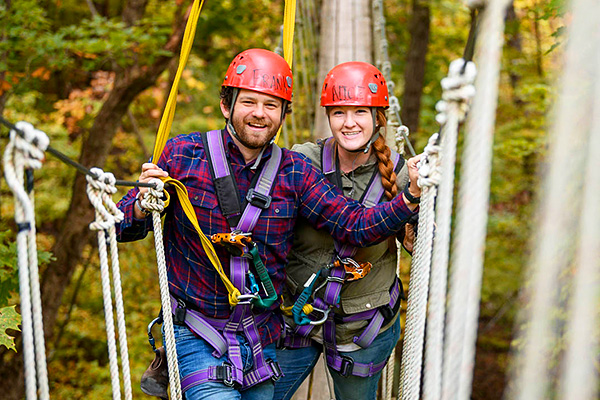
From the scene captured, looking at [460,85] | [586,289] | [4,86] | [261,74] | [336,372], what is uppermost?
[4,86]

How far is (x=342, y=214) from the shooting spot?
1.71m

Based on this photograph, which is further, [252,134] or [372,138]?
[372,138]

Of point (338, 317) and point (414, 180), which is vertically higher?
point (414, 180)

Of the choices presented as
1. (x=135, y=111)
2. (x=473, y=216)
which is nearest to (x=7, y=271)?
(x=473, y=216)

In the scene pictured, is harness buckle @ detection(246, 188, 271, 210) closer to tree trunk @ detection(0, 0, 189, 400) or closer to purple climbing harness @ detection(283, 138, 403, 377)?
purple climbing harness @ detection(283, 138, 403, 377)

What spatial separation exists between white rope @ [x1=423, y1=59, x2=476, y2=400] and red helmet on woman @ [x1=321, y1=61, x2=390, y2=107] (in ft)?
2.31

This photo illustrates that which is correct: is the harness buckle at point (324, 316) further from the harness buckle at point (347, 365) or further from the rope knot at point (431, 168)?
the rope knot at point (431, 168)

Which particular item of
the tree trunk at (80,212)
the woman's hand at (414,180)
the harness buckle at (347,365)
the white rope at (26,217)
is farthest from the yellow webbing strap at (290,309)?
the tree trunk at (80,212)

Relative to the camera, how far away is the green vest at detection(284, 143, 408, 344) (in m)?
1.85

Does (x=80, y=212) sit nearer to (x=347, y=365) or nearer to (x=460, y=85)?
(x=347, y=365)

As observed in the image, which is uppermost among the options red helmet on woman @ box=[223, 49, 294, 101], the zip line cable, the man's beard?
red helmet on woman @ box=[223, 49, 294, 101]

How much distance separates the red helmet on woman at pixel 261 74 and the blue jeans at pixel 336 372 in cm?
82

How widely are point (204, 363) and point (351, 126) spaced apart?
0.83 metres

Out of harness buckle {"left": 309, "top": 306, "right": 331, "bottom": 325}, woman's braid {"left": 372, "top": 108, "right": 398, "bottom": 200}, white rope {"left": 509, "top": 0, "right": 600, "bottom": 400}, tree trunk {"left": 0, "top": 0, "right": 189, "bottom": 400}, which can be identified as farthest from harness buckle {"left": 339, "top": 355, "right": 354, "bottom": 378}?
tree trunk {"left": 0, "top": 0, "right": 189, "bottom": 400}
